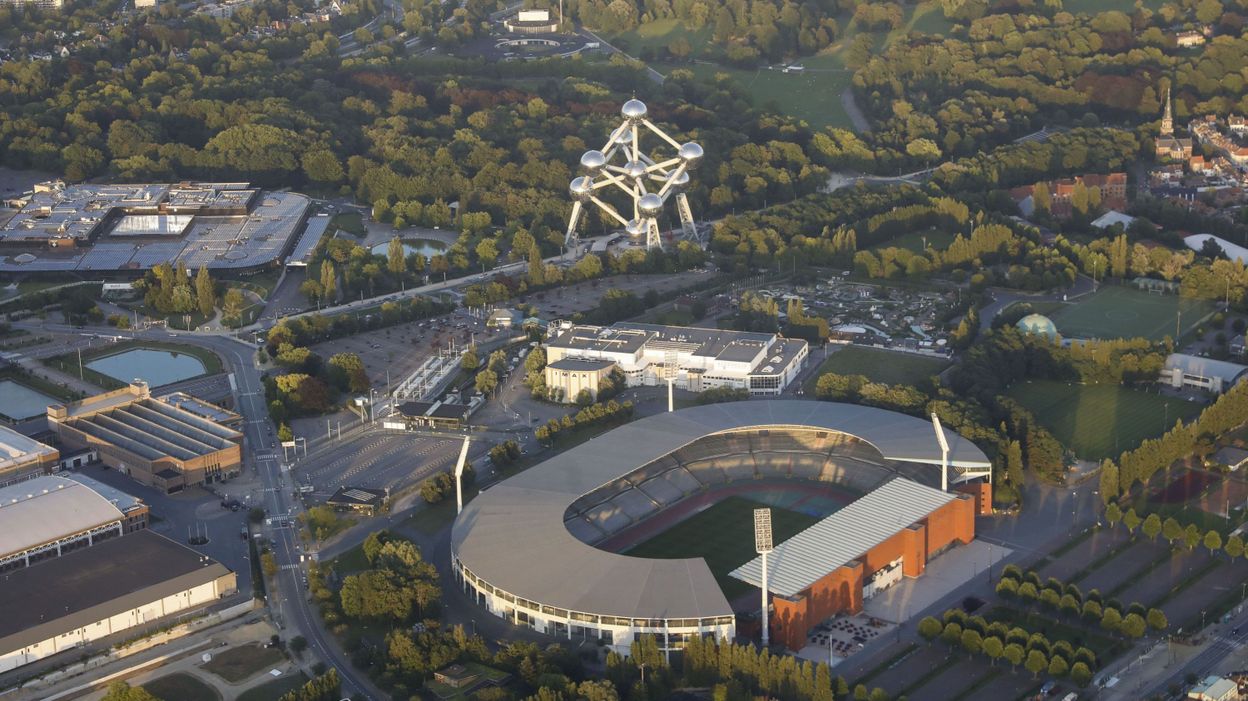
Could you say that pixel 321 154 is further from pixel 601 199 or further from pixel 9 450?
pixel 9 450

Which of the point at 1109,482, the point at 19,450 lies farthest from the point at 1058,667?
the point at 19,450

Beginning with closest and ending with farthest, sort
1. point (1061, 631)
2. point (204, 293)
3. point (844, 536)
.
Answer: point (1061, 631), point (844, 536), point (204, 293)

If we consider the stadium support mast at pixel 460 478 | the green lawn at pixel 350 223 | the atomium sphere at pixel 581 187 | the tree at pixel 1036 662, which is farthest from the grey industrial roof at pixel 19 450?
the atomium sphere at pixel 581 187

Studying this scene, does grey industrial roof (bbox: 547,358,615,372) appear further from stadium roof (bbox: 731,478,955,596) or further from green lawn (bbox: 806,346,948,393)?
stadium roof (bbox: 731,478,955,596)

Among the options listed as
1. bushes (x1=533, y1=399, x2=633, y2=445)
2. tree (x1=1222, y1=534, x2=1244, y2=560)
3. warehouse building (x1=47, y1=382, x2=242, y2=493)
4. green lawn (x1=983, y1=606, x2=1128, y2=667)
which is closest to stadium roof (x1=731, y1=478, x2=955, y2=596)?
green lawn (x1=983, y1=606, x2=1128, y2=667)

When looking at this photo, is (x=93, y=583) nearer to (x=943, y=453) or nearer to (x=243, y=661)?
(x=243, y=661)

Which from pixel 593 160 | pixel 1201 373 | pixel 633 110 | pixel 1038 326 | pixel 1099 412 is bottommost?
pixel 1099 412
